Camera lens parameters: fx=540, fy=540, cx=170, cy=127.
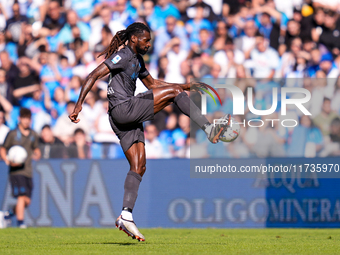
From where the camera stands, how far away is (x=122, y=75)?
5523 mm

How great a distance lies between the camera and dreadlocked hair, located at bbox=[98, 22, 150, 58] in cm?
561

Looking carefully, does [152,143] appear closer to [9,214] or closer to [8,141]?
[8,141]

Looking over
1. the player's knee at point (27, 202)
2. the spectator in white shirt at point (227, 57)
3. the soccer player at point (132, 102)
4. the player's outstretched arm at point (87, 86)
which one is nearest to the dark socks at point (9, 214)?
the player's knee at point (27, 202)

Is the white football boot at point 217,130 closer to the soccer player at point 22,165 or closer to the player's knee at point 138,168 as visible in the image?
the player's knee at point 138,168

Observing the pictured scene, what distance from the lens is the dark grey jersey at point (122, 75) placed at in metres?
5.40

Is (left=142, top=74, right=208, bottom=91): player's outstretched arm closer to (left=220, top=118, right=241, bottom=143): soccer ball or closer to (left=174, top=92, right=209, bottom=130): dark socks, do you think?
(left=174, top=92, right=209, bottom=130): dark socks

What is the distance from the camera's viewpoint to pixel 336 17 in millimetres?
11492

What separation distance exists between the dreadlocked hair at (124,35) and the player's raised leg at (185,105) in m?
0.68

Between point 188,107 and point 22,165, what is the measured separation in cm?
536

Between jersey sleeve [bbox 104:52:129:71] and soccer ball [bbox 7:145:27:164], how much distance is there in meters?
4.91

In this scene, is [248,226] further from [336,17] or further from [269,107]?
[336,17]

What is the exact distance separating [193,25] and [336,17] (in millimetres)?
3042

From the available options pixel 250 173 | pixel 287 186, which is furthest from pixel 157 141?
pixel 287 186

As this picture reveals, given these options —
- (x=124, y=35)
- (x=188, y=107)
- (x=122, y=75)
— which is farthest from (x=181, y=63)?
(x=188, y=107)
